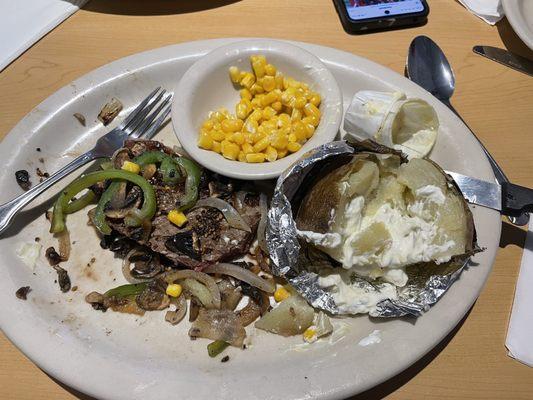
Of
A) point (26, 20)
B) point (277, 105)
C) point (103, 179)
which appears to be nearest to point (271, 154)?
point (277, 105)

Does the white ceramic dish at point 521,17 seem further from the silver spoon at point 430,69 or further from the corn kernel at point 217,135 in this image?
the corn kernel at point 217,135

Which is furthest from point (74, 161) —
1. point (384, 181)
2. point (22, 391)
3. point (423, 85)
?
point (423, 85)

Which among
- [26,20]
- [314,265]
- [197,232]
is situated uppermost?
[26,20]

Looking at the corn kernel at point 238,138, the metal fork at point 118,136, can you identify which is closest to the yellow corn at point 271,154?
the corn kernel at point 238,138

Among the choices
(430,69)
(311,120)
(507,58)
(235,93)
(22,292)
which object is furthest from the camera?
(507,58)

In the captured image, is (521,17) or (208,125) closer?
(208,125)

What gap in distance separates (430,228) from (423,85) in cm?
89

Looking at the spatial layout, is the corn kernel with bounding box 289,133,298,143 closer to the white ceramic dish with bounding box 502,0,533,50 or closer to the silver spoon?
the silver spoon

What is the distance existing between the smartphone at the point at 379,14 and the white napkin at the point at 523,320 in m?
1.26

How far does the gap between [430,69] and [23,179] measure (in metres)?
1.74

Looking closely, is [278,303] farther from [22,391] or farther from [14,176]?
[14,176]

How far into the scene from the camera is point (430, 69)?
1.97 m

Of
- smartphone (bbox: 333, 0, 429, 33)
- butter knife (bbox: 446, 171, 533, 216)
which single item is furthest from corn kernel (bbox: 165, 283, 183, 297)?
smartphone (bbox: 333, 0, 429, 33)

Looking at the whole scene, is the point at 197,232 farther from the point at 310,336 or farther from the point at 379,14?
the point at 379,14
